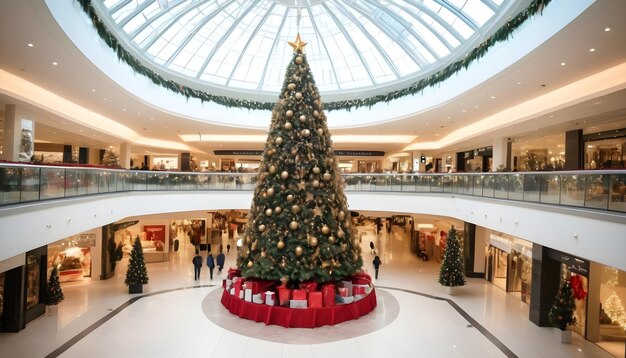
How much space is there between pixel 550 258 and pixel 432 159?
25721mm

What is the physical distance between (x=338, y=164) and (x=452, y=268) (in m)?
6.40

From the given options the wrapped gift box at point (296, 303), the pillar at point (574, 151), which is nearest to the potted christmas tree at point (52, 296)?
the wrapped gift box at point (296, 303)

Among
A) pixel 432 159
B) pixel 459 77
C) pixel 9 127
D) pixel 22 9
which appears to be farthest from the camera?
pixel 432 159

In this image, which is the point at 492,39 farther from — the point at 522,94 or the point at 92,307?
the point at 92,307

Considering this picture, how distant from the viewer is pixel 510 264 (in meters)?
15.9

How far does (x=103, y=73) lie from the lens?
A: 40.5ft

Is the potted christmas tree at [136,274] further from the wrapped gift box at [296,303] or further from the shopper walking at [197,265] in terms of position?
the wrapped gift box at [296,303]

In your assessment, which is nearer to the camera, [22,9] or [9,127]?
[22,9]

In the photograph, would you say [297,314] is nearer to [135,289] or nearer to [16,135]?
[135,289]

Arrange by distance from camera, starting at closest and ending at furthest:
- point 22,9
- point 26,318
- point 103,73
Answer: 1. point 22,9
2. point 26,318
3. point 103,73

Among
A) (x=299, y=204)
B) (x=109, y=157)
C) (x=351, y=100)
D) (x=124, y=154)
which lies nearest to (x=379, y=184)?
(x=351, y=100)

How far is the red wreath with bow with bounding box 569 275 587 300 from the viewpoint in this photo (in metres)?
11.2

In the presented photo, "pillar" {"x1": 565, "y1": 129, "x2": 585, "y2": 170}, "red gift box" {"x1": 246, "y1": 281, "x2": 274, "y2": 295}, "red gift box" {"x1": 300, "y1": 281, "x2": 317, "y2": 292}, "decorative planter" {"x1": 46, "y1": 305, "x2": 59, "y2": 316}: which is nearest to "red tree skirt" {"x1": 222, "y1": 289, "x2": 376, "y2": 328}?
"red gift box" {"x1": 246, "y1": 281, "x2": 274, "y2": 295}

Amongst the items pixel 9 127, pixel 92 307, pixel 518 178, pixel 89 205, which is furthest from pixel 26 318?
pixel 518 178
